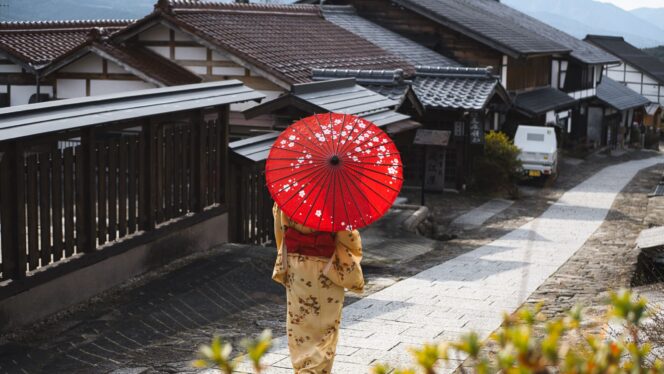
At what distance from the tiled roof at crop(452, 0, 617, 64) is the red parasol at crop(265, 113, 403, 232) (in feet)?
110

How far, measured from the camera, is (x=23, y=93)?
21453 mm

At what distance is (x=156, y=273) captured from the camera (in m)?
10.1

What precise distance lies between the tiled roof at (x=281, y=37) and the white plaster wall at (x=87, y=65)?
1822mm

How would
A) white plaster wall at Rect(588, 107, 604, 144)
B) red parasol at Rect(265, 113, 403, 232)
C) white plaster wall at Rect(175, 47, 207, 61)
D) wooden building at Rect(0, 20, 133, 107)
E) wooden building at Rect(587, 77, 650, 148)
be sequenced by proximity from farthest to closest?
1. white plaster wall at Rect(588, 107, 604, 144)
2. wooden building at Rect(587, 77, 650, 148)
3. wooden building at Rect(0, 20, 133, 107)
4. white plaster wall at Rect(175, 47, 207, 61)
5. red parasol at Rect(265, 113, 403, 232)

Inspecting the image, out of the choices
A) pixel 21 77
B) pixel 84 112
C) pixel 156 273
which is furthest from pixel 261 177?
pixel 21 77

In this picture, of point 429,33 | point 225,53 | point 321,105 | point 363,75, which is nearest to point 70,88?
point 225,53

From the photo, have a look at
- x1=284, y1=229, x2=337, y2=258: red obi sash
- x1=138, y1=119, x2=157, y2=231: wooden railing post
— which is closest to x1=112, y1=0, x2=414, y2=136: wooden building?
x1=138, y1=119, x2=157, y2=231: wooden railing post

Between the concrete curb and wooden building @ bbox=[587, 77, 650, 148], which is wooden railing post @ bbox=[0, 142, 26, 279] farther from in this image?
wooden building @ bbox=[587, 77, 650, 148]

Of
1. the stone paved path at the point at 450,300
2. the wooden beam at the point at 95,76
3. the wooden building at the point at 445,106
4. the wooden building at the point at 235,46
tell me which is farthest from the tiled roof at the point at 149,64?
the stone paved path at the point at 450,300

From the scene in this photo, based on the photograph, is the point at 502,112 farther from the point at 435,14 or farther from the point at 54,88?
the point at 54,88

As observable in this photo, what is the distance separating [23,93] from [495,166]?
1291cm

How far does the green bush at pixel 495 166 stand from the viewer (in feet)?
81.1

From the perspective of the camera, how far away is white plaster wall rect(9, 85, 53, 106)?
68.4 feet

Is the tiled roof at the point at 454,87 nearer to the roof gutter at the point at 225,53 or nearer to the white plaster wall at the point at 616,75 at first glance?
the roof gutter at the point at 225,53
